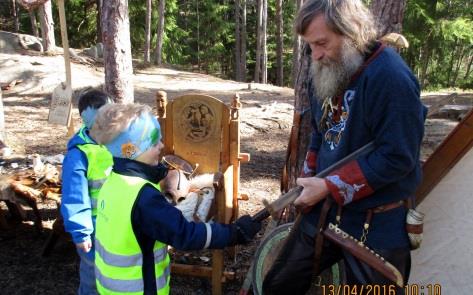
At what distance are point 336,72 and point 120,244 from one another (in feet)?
3.85

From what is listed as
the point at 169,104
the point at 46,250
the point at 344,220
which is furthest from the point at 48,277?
the point at 344,220

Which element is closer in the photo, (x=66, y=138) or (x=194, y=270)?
(x=194, y=270)

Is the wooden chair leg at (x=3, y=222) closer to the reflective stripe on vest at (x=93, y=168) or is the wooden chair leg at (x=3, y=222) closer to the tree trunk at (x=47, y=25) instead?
the reflective stripe on vest at (x=93, y=168)

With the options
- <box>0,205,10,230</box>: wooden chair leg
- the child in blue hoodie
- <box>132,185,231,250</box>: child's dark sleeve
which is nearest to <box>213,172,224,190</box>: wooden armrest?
the child in blue hoodie

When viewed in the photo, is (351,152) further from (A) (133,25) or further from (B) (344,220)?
(A) (133,25)

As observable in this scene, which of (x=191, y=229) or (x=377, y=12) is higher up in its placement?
(x=377, y=12)

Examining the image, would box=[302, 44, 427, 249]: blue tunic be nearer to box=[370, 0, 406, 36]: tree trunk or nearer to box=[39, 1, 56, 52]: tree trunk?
box=[370, 0, 406, 36]: tree trunk

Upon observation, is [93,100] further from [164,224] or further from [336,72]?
[336,72]

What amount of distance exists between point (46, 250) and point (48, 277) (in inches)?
13.3

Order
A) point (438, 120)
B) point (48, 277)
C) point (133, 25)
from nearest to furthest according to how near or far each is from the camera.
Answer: point (48, 277) → point (438, 120) → point (133, 25)

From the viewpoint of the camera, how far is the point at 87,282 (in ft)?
Result: 8.29

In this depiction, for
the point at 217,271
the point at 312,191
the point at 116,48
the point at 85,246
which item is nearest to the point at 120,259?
the point at 85,246

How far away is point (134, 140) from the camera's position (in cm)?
180

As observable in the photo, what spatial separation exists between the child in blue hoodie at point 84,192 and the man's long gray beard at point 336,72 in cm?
125
